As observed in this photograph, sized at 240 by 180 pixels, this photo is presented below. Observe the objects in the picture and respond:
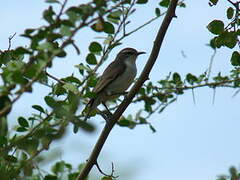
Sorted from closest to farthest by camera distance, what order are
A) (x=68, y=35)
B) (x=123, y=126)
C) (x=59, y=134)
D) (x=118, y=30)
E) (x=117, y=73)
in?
(x=59, y=134) → (x=68, y=35) → (x=118, y=30) → (x=123, y=126) → (x=117, y=73)

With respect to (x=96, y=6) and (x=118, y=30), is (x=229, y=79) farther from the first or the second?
(x=96, y=6)

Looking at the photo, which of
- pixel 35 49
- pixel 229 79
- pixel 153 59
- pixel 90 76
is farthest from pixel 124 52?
pixel 35 49

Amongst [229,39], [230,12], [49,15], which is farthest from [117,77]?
[49,15]

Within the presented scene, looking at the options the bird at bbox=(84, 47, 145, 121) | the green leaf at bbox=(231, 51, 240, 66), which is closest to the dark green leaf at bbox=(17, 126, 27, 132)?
the green leaf at bbox=(231, 51, 240, 66)

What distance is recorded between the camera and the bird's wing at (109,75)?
645cm

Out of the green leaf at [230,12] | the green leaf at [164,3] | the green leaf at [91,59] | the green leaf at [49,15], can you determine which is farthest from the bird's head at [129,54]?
the green leaf at [49,15]

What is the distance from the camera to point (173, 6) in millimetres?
3377

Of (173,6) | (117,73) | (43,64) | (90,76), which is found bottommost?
(43,64)

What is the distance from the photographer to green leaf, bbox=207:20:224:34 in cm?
349

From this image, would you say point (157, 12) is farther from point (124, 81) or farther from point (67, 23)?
point (124, 81)

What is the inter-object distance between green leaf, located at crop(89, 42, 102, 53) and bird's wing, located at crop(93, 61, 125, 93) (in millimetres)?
3317

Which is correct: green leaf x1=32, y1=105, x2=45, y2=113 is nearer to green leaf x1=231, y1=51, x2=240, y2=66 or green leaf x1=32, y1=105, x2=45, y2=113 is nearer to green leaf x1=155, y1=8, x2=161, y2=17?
green leaf x1=155, y1=8, x2=161, y2=17

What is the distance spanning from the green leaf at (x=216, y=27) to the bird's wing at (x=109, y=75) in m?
2.87

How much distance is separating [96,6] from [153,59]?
1502mm
